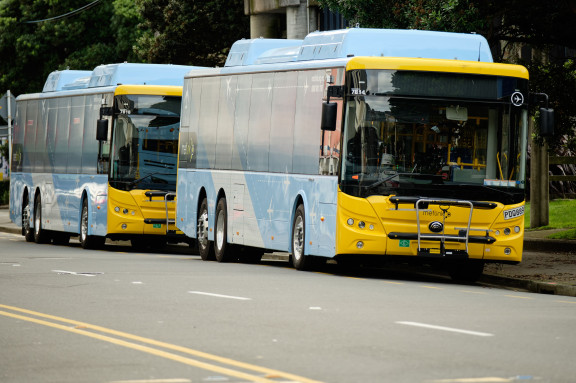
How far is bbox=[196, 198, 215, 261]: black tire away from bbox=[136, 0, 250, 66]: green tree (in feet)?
60.9

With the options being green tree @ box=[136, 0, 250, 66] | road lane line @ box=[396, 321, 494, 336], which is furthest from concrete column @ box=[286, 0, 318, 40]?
road lane line @ box=[396, 321, 494, 336]

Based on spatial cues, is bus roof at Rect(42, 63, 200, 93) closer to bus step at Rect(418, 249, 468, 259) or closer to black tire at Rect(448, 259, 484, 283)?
black tire at Rect(448, 259, 484, 283)

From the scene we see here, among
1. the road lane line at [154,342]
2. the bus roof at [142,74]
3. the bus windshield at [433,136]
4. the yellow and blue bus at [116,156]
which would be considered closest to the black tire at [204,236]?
the yellow and blue bus at [116,156]

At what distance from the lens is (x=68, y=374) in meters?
9.51

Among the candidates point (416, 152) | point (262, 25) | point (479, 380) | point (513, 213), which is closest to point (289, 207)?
point (416, 152)

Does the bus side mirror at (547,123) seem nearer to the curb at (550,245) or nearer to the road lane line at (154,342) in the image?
the curb at (550,245)

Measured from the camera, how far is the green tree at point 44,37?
61.3m

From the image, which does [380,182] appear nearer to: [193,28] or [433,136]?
[433,136]

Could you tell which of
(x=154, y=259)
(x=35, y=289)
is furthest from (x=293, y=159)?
(x=35, y=289)

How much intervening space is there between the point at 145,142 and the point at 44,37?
34.7 meters

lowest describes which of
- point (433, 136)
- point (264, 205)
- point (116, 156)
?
point (264, 205)

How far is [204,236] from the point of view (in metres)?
25.7

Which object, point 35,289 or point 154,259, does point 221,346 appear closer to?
point 35,289

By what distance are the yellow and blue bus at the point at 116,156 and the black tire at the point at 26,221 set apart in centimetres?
120
